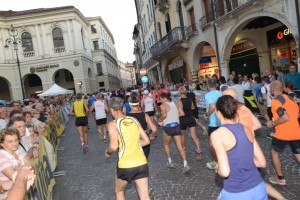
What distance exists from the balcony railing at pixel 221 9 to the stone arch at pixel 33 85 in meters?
32.9

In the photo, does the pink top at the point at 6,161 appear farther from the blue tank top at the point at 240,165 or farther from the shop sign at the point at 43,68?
the shop sign at the point at 43,68

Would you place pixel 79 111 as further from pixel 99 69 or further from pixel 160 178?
pixel 99 69

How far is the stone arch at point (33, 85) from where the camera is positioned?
44.5 metres

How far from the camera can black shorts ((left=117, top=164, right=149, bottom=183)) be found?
3924mm

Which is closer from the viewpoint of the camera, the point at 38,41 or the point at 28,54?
the point at 38,41

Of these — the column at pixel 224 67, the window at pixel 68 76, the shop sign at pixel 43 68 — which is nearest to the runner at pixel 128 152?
the column at pixel 224 67

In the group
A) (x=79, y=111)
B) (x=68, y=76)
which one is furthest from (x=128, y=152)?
(x=68, y=76)

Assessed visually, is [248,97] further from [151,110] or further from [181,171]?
[181,171]

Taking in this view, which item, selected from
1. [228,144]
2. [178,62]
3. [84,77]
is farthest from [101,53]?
[228,144]

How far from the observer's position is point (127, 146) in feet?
12.9

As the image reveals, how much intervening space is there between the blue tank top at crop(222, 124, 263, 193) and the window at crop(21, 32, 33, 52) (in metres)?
42.8

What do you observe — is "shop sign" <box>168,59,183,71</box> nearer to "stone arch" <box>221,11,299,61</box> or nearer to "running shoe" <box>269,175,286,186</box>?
"stone arch" <box>221,11,299,61</box>

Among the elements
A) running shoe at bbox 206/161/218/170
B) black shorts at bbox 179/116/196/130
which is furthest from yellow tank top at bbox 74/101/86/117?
running shoe at bbox 206/161/218/170

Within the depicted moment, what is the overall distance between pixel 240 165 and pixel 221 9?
1470 cm
